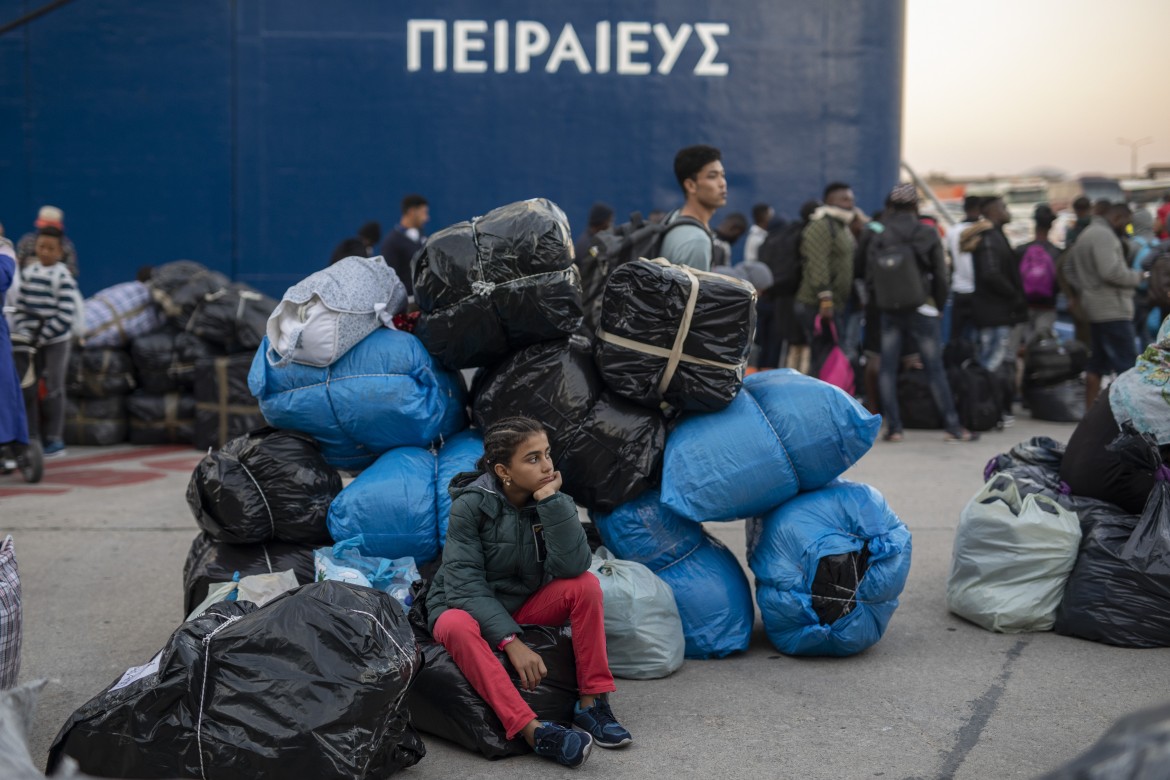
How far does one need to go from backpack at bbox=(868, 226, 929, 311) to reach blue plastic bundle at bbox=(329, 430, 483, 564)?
5.41 metres

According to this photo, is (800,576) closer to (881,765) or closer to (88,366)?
(881,765)

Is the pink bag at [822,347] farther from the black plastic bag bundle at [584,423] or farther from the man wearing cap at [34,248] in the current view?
the man wearing cap at [34,248]

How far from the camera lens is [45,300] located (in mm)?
8141

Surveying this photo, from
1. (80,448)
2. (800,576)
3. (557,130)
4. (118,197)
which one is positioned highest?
(557,130)

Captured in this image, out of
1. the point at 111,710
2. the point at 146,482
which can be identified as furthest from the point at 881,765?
the point at 146,482

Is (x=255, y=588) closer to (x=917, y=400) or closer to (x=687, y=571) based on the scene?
(x=687, y=571)

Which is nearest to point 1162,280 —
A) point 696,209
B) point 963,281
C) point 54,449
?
point 696,209

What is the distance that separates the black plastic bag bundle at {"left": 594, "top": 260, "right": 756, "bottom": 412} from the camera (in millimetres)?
4172

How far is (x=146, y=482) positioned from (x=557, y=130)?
604cm

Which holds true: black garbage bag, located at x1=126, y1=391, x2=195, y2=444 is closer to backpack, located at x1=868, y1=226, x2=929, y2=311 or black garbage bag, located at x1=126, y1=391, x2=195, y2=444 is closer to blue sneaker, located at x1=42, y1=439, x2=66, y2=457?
blue sneaker, located at x1=42, y1=439, x2=66, y2=457

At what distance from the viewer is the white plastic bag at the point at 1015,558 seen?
4.40 meters

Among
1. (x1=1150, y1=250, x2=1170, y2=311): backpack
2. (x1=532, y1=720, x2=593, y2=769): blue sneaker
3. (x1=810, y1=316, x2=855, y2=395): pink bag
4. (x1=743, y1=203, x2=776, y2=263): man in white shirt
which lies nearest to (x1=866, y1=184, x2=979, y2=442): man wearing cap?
(x1=810, y1=316, x2=855, y2=395): pink bag

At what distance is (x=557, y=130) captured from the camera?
12031 mm

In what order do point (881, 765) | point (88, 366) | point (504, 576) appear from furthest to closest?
point (88, 366), point (504, 576), point (881, 765)
